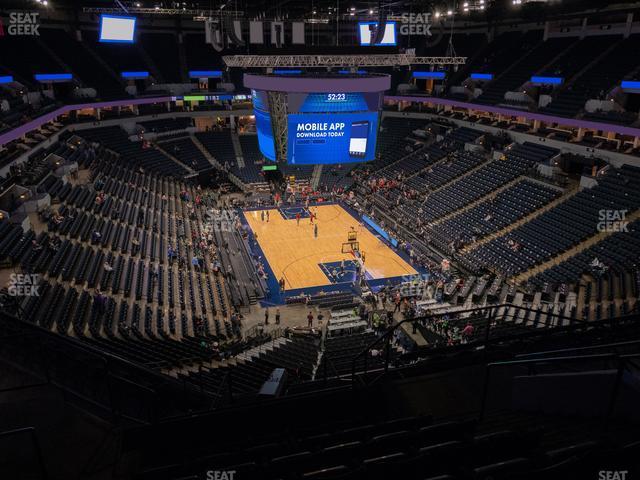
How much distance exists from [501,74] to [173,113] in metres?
30.1

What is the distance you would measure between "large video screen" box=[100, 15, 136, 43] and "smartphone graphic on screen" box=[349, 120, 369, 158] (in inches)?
A: 977

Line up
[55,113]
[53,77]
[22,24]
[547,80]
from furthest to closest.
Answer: [53,77]
[22,24]
[547,80]
[55,113]

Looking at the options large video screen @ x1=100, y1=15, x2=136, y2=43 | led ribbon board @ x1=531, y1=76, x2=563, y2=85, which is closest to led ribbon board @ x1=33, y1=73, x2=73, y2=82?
large video screen @ x1=100, y1=15, x2=136, y2=43

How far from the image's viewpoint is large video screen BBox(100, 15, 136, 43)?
35.4 metres

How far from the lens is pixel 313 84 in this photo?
19.8 m

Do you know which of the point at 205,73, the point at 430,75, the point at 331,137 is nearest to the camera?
the point at 331,137

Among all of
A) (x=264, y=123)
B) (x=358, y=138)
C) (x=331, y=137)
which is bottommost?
(x=358, y=138)

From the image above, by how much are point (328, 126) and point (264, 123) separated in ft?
10.4

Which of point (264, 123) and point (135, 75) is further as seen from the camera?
point (135, 75)

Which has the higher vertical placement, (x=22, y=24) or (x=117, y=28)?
(x=22, y=24)

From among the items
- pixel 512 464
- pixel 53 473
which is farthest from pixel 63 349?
pixel 512 464

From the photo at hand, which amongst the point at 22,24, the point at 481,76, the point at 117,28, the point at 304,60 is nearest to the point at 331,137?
the point at 304,60

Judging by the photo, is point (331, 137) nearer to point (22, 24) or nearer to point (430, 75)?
point (430, 75)

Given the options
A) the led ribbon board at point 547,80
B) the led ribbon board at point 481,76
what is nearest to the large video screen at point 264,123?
the led ribbon board at point 547,80
